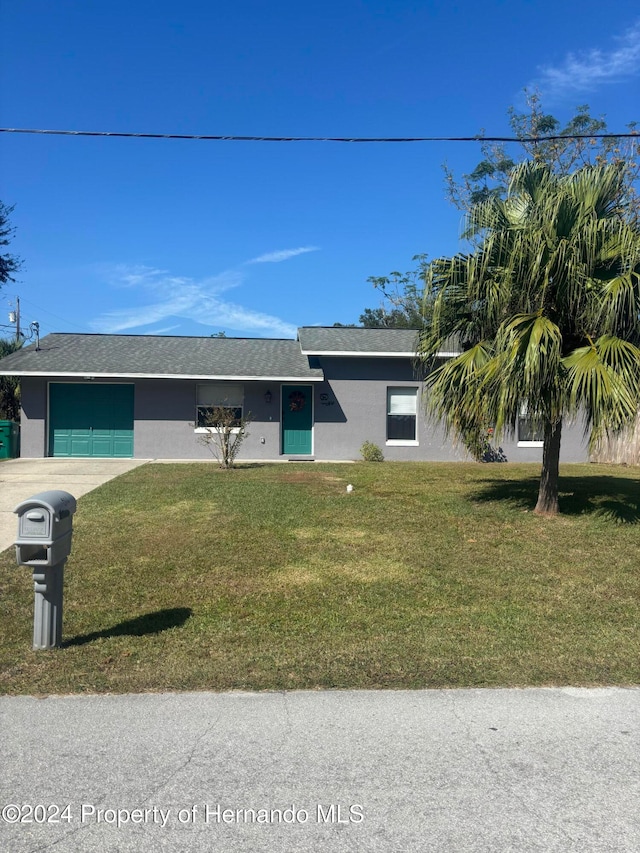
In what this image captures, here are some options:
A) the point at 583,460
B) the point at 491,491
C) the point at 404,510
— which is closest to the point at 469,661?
the point at 404,510

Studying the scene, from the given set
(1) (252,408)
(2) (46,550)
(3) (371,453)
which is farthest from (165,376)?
(2) (46,550)

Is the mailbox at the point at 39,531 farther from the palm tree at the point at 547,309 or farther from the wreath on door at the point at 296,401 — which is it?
the wreath on door at the point at 296,401

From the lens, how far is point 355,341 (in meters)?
18.9

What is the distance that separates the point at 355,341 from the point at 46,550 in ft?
48.4

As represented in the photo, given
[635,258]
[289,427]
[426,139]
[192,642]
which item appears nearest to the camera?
[192,642]

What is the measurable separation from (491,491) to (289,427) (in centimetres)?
788

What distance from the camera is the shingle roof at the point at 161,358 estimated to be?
1738 cm

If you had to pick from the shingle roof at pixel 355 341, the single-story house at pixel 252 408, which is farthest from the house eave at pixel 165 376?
the shingle roof at pixel 355 341

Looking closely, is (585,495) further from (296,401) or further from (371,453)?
(296,401)

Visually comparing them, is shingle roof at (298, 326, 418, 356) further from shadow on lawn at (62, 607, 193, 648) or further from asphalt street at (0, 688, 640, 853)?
asphalt street at (0, 688, 640, 853)

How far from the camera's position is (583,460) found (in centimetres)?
1900

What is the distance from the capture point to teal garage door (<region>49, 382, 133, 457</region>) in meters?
18.0

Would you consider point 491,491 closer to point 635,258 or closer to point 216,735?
point 635,258

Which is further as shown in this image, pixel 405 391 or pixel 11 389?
pixel 11 389
